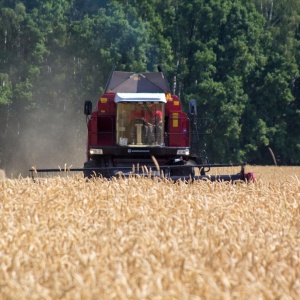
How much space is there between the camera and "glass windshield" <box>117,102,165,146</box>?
68.4 ft

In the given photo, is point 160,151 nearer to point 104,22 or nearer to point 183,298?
point 183,298

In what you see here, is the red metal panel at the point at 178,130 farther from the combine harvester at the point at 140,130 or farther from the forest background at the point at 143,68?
the forest background at the point at 143,68

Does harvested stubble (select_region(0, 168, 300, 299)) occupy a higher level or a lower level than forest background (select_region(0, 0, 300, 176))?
lower

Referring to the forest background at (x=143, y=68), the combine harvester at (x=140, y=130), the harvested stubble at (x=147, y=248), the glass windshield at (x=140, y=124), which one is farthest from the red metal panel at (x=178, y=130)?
the forest background at (x=143, y=68)

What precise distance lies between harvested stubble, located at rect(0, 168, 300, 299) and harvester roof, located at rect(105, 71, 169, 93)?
9485 millimetres

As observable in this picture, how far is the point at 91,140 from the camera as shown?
2111 centimetres

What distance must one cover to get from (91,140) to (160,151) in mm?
1473

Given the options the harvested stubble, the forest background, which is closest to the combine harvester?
the harvested stubble

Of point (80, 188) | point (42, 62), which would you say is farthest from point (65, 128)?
point (80, 188)

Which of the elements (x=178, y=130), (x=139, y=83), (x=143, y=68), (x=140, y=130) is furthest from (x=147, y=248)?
(x=143, y=68)

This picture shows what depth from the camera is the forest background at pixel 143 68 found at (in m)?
49.8

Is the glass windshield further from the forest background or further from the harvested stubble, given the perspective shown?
the forest background

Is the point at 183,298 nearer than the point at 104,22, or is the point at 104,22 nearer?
the point at 183,298

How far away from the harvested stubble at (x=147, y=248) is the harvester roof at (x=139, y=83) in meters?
9.48
